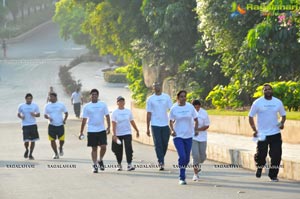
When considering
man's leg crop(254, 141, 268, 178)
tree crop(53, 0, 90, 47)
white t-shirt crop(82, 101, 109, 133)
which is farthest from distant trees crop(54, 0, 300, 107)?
tree crop(53, 0, 90, 47)

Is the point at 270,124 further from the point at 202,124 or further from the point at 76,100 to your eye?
the point at 76,100

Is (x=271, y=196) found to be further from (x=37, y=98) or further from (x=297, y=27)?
(x=37, y=98)

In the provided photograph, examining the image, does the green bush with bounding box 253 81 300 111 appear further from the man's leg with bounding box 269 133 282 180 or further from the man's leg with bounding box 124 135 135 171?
the man's leg with bounding box 269 133 282 180

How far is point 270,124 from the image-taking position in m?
15.8

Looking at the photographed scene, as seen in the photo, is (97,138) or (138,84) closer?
(97,138)

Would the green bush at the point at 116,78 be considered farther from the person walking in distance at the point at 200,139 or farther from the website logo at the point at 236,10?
the person walking in distance at the point at 200,139

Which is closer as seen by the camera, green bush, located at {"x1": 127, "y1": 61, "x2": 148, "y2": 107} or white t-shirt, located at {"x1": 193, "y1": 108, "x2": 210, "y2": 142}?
white t-shirt, located at {"x1": 193, "y1": 108, "x2": 210, "y2": 142}

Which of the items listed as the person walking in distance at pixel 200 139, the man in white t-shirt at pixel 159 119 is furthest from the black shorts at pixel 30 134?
the person walking in distance at pixel 200 139

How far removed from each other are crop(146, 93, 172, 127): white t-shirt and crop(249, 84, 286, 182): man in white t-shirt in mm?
3045

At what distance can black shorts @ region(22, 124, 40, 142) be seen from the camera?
2255 centimetres

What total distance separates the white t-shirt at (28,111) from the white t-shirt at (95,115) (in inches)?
165

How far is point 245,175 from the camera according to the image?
17016 mm

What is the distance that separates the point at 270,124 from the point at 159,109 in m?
3.39

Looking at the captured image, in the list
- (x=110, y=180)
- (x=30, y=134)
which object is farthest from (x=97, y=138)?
(x=30, y=134)
